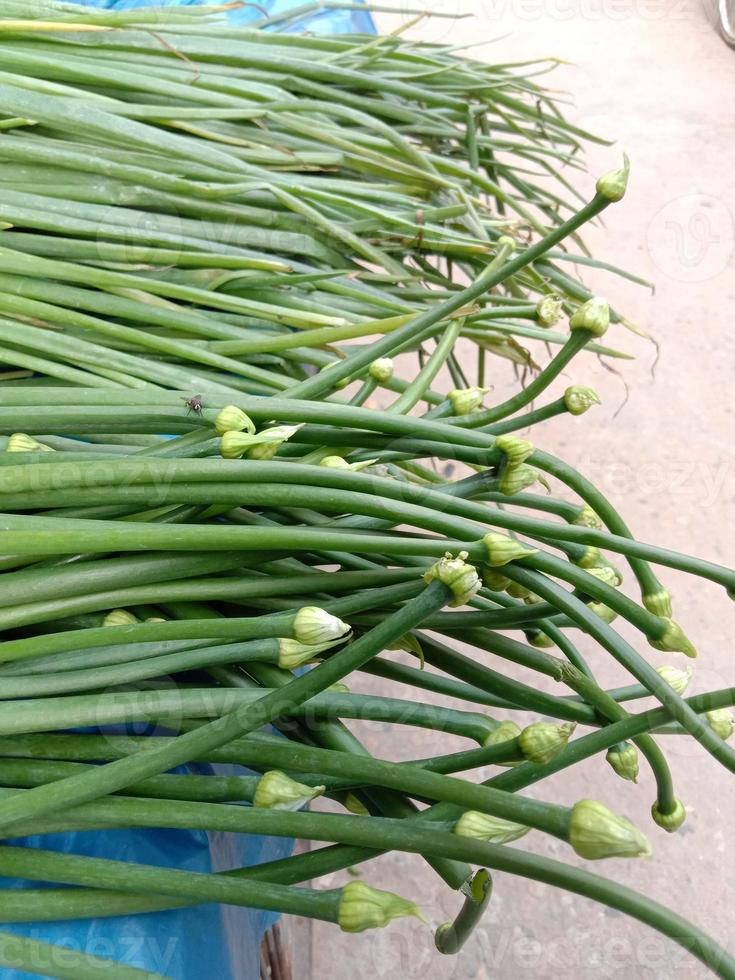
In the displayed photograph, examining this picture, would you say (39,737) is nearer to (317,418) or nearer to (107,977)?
(107,977)

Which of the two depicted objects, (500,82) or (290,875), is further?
(500,82)

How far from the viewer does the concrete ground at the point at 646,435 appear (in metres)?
1.25

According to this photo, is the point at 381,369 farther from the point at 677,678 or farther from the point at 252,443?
the point at 677,678

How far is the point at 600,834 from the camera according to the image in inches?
14.4

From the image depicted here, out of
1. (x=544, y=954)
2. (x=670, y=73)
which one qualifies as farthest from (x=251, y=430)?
(x=670, y=73)

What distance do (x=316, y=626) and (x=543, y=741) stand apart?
0.43 feet

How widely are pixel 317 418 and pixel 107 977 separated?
0.33 metres

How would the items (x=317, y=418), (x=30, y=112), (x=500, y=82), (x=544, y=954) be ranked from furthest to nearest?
(x=544, y=954)
(x=500, y=82)
(x=30, y=112)
(x=317, y=418)

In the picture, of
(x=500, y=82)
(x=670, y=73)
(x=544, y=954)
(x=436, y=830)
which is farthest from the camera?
(x=670, y=73)

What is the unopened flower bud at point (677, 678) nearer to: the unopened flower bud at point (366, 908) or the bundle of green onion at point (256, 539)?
the bundle of green onion at point (256, 539)

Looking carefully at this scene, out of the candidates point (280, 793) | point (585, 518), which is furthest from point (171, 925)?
point (585, 518)

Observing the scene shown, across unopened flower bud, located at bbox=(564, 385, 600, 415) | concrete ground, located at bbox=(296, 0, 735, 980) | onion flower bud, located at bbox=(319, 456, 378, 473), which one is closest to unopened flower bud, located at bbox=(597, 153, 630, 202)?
unopened flower bud, located at bbox=(564, 385, 600, 415)

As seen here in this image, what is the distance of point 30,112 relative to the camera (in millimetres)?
792

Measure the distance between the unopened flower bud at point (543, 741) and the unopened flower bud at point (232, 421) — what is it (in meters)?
0.25
